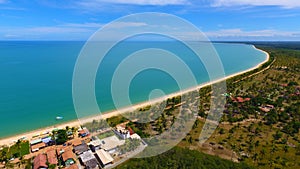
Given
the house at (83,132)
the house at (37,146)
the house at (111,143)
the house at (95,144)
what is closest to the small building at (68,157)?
the house at (95,144)

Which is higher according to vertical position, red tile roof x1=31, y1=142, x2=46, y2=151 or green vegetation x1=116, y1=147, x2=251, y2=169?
red tile roof x1=31, y1=142, x2=46, y2=151

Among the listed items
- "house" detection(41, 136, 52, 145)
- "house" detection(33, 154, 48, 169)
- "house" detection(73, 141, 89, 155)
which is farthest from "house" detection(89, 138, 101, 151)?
"house" detection(41, 136, 52, 145)

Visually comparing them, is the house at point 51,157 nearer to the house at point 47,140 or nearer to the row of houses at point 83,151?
the row of houses at point 83,151

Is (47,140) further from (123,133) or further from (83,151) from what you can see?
(123,133)

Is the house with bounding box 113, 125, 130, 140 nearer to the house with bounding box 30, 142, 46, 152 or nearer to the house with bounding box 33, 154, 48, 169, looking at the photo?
the house with bounding box 33, 154, 48, 169

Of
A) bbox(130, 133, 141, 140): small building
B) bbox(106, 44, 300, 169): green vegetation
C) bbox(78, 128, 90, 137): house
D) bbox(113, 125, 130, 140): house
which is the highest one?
bbox(113, 125, 130, 140): house

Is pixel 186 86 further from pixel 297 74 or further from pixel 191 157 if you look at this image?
pixel 297 74
